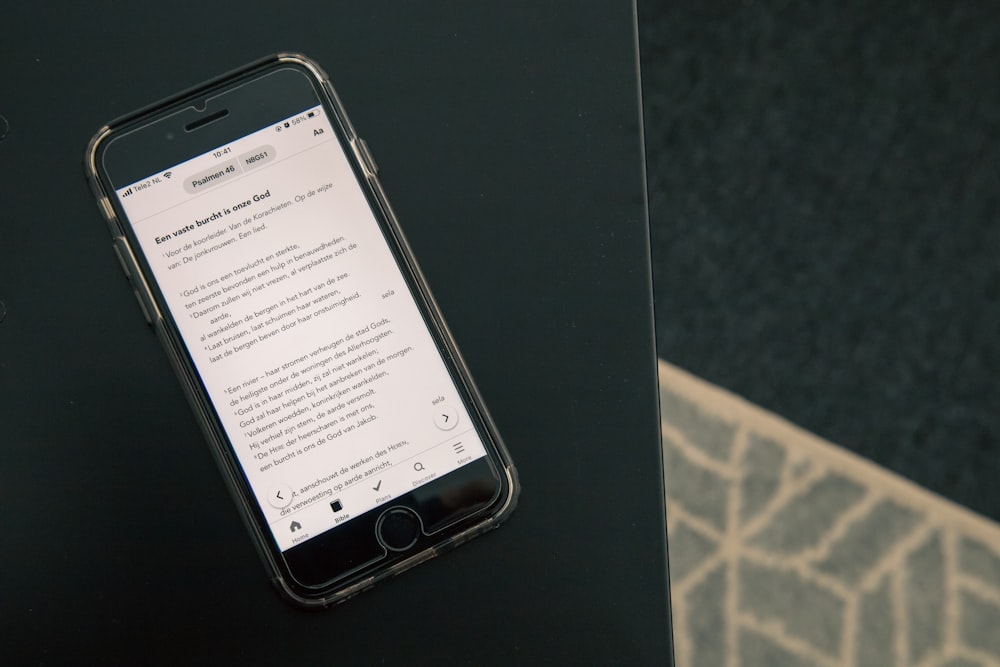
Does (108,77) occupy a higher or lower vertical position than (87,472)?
higher

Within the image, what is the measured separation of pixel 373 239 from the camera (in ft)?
1.25

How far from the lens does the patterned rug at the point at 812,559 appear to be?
680 millimetres

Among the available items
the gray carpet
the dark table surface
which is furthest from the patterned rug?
the dark table surface

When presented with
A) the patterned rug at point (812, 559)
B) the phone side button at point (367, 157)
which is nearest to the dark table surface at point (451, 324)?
the phone side button at point (367, 157)

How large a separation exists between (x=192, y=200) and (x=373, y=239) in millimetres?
80

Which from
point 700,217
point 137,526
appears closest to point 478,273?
point 137,526

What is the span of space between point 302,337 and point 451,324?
0.06 m

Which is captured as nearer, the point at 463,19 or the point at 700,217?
the point at 463,19

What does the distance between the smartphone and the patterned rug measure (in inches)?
14.6

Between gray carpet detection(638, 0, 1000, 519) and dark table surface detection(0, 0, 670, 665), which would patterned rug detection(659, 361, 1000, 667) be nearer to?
gray carpet detection(638, 0, 1000, 519)

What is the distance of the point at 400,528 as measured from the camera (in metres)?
0.38

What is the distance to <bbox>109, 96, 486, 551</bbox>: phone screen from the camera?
37 cm

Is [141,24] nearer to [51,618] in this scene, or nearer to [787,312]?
[51,618]

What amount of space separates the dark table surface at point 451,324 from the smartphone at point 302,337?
0.01 meters
